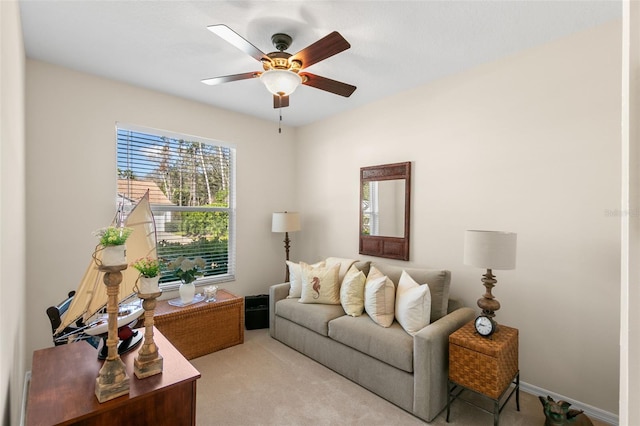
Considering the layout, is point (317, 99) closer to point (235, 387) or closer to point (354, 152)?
point (354, 152)

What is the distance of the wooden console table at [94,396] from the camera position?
121cm

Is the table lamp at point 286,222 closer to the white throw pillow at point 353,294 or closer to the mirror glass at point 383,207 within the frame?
the mirror glass at point 383,207

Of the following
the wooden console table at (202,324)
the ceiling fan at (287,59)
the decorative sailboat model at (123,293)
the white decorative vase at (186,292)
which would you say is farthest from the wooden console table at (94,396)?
the ceiling fan at (287,59)

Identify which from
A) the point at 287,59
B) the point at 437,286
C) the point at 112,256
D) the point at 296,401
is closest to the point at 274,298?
the point at 296,401

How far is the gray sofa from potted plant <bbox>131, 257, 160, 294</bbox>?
1.70 m

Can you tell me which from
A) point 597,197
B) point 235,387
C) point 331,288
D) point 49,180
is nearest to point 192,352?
point 235,387

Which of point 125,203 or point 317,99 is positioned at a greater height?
point 317,99

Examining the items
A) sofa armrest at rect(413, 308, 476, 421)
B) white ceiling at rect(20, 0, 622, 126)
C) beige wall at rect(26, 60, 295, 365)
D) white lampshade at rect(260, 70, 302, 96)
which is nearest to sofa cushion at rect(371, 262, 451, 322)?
sofa armrest at rect(413, 308, 476, 421)

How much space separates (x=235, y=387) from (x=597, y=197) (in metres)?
3.08

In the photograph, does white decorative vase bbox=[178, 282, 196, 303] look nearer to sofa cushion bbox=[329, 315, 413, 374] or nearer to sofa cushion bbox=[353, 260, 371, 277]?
sofa cushion bbox=[329, 315, 413, 374]

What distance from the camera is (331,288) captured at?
3.21m

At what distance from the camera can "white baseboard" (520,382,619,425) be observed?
2.09 metres

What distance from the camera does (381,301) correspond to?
267 cm

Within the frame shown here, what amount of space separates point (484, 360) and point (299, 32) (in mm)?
2567
